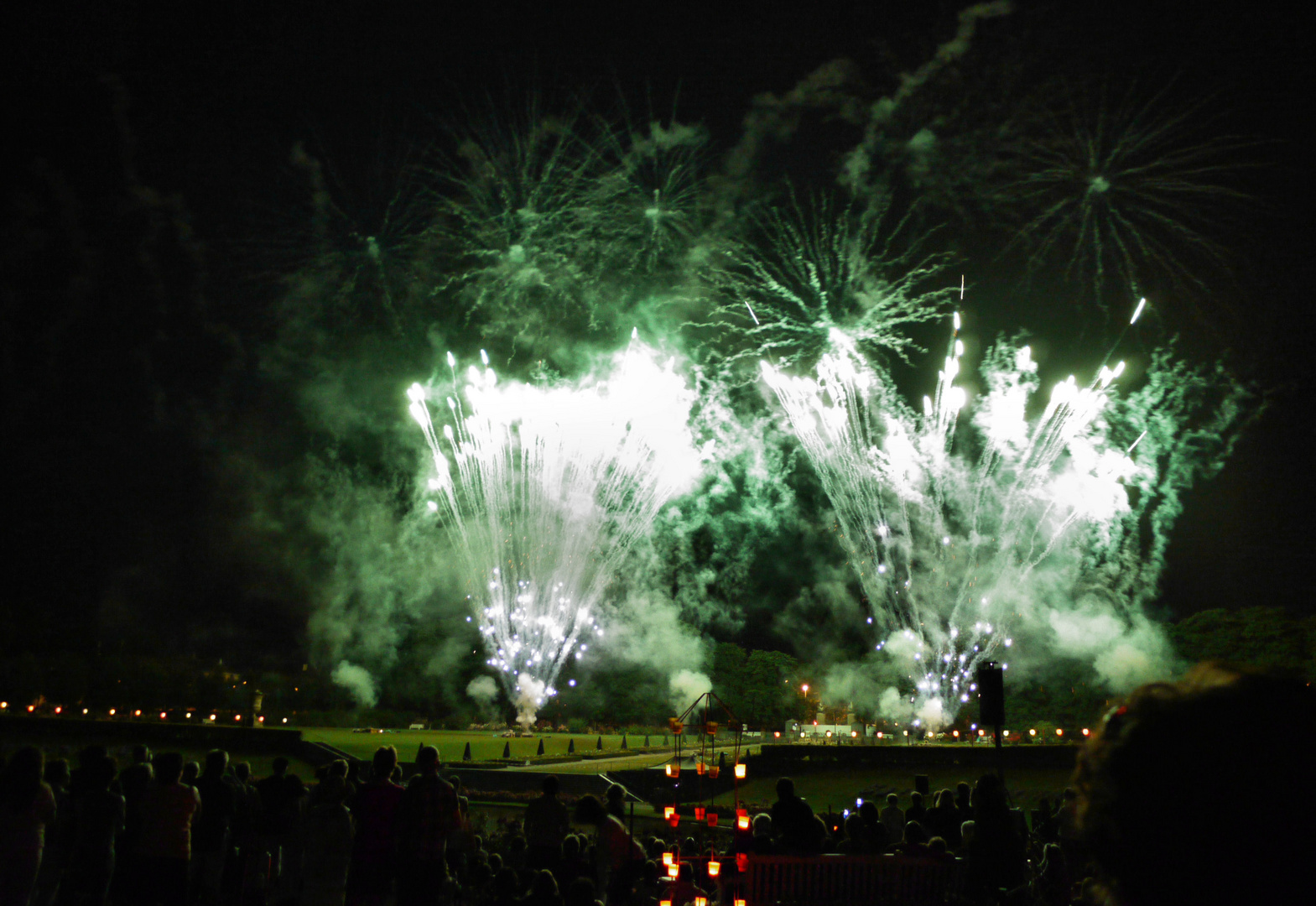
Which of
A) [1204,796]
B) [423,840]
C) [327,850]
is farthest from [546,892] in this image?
[1204,796]

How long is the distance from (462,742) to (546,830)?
27866 mm

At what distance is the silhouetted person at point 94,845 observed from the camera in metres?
6.05

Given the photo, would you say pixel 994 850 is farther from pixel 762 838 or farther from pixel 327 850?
pixel 327 850

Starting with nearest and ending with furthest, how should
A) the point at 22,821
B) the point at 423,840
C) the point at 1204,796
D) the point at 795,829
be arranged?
1. the point at 1204,796
2. the point at 22,821
3. the point at 423,840
4. the point at 795,829

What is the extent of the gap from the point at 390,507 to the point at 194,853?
42.4 meters

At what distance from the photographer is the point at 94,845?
605cm

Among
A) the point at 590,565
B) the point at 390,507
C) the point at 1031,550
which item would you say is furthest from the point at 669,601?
the point at 1031,550

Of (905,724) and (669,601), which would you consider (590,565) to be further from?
(905,724)

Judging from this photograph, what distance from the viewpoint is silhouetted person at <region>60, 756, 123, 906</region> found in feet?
19.8

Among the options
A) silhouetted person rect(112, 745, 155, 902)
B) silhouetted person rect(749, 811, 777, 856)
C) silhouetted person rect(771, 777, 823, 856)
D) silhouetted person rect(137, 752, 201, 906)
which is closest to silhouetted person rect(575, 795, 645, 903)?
silhouetted person rect(749, 811, 777, 856)

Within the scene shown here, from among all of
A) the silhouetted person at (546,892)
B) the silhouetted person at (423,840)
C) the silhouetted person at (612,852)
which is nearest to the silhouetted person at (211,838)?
the silhouetted person at (423,840)

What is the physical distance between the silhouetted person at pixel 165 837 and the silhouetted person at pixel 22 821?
67 cm

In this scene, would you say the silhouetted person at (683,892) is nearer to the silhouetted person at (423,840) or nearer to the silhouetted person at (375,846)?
the silhouetted person at (423,840)

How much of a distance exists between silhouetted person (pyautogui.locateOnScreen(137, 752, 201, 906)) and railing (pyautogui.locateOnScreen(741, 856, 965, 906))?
4.17 metres
